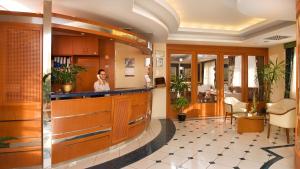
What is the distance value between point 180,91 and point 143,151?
153 inches

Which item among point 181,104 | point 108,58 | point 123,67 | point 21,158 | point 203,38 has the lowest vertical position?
point 21,158

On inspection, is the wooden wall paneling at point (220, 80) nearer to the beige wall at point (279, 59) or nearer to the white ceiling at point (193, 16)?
the white ceiling at point (193, 16)

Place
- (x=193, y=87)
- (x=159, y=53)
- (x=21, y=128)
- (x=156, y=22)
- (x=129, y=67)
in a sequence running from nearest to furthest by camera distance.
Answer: (x=21, y=128) < (x=156, y=22) < (x=129, y=67) < (x=159, y=53) < (x=193, y=87)

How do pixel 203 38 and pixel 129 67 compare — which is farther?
pixel 203 38

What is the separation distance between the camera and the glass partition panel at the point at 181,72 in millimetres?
7988

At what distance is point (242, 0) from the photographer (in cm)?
402

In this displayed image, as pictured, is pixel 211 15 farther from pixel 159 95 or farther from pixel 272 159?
pixel 272 159

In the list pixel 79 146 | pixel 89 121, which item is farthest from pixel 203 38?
pixel 79 146

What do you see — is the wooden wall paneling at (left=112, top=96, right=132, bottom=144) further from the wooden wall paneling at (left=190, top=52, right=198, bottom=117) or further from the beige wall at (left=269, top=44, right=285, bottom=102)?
the beige wall at (left=269, top=44, right=285, bottom=102)

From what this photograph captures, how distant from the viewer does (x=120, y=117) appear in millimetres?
4547

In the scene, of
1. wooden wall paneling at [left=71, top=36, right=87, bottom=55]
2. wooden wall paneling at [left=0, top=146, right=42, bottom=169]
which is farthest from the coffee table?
wooden wall paneling at [left=0, top=146, right=42, bottom=169]

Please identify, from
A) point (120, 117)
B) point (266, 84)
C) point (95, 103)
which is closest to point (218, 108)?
point (266, 84)

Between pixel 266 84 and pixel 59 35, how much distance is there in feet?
24.0

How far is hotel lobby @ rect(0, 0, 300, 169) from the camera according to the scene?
3529 millimetres
